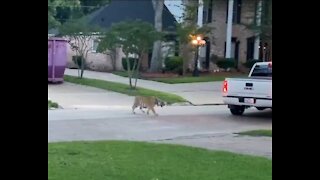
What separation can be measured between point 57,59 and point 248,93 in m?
13.5

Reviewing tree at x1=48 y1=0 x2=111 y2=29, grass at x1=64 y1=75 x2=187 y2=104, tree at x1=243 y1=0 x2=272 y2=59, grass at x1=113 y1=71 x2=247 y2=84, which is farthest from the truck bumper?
tree at x1=48 y1=0 x2=111 y2=29

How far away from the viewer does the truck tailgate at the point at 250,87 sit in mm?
16438

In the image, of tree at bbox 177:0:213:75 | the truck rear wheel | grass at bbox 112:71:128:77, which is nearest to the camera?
the truck rear wheel

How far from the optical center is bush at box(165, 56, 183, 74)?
3653cm

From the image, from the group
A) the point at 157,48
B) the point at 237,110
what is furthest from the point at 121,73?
the point at 237,110

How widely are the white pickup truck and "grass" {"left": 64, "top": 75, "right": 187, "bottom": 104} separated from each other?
16.4ft

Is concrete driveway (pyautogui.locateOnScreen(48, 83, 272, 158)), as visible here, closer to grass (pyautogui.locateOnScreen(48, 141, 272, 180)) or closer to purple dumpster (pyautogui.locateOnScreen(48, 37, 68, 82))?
grass (pyautogui.locateOnScreen(48, 141, 272, 180))

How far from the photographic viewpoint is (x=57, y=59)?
28.4 meters

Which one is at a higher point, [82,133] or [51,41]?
[51,41]
